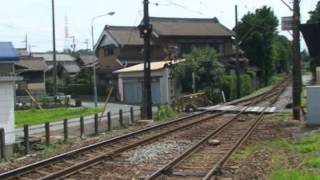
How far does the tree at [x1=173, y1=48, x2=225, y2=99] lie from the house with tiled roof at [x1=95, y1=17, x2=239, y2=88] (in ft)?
60.4

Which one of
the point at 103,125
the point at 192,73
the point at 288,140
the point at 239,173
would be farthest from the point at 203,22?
the point at 239,173

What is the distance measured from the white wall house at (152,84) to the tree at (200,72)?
1233 mm

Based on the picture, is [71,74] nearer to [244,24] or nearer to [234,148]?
[244,24]

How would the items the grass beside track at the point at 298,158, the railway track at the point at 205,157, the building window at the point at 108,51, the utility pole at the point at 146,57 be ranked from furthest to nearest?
the building window at the point at 108,51, the utility pole at the point at 146,57, the railway track at the point at 205,157, the grass beside track at the point at 298,158

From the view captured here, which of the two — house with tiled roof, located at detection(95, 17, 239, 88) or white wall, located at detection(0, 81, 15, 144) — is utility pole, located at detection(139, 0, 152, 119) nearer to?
white wall, located at detection(0, 81, 15, 144)

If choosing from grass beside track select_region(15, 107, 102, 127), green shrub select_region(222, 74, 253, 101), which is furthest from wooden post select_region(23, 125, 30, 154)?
green shrub select_region(222, 74, 253, 101)

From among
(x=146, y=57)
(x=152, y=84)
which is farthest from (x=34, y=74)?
(x=146, y=57)

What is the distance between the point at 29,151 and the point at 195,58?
30.4 metres

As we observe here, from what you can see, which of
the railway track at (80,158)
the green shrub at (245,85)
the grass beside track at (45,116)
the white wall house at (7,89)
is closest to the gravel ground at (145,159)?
the railway track at (80,158)

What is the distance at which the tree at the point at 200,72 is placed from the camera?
47.2 meters

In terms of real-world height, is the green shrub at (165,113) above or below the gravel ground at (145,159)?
above

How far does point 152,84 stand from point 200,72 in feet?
17.8

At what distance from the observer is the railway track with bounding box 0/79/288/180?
13.4m

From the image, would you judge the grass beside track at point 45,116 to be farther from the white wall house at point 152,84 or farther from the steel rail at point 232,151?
the steel rail at point 232,151
